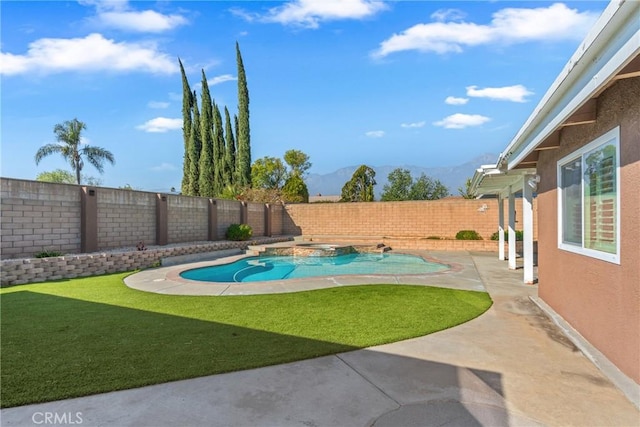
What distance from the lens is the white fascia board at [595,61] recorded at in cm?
223

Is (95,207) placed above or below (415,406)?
above

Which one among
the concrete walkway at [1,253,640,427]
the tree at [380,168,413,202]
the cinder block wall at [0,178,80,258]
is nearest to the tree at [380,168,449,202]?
the tree at [380,168,413,202]

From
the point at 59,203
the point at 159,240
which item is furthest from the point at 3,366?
the point at 159,240

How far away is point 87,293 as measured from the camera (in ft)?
24.9

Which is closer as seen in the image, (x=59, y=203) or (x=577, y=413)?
(x=577, y=413)

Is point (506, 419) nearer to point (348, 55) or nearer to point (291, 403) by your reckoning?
point (291, 403)

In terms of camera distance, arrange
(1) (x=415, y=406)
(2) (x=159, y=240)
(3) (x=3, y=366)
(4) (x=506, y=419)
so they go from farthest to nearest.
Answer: (2) (x=159, y=240)
(3) (x=3, y=366)
(1) (x=415, y=406)
(4) (x=506, y=419)

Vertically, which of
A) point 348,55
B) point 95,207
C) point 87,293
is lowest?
point 87,293

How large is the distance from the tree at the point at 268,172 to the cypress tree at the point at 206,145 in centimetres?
695

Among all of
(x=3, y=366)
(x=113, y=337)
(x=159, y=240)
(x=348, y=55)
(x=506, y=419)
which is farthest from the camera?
(x=348, y=55)

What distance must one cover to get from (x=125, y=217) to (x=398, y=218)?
47.8 feet

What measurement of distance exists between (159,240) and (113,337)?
10637 mm

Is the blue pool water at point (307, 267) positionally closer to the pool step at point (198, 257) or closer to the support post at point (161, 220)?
the pool step at point (198, 257)

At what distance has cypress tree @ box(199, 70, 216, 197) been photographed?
34.2 meters
